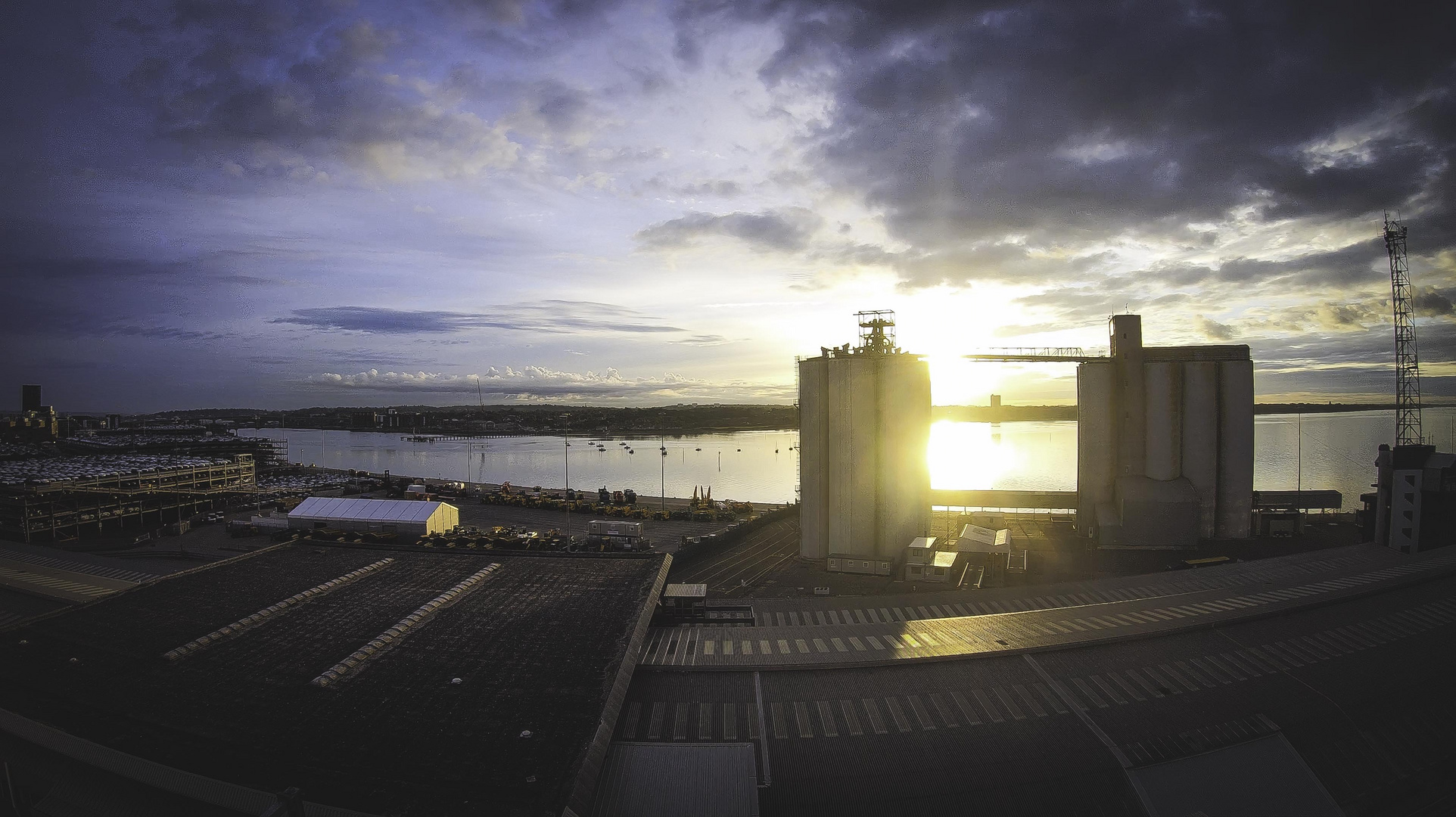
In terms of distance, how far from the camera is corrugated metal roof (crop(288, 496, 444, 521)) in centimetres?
2070

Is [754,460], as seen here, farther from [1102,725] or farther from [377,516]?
[1102,725]

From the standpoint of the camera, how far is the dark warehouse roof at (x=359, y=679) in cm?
694

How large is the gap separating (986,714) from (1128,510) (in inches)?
606

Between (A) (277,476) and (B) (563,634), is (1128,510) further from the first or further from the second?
(A) (277,476)

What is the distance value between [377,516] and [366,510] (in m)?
0.75

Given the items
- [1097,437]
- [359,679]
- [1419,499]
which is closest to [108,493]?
[359,679]

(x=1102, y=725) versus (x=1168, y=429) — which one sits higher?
(x=1168, y=429)

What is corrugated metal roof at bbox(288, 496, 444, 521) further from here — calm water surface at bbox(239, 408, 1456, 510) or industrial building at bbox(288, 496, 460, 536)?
calm water surface at bbox(239, 408, 1456, 510)

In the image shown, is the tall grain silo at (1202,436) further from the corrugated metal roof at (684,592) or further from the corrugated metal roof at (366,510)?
the corrugated metal roof at (366,510)

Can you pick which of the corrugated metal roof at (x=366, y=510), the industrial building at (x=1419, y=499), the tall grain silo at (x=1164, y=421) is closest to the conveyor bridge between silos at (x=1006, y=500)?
the tall grain silo at (x=1164, y=421)

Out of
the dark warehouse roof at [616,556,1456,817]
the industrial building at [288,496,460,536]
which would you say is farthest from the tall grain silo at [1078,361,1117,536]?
the industrial building at [288,496,460,536]

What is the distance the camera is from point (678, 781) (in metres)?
7.76

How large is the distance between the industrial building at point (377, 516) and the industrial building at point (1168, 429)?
21.6 metres

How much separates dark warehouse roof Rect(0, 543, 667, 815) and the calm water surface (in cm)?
3110
